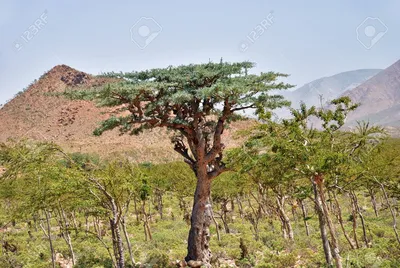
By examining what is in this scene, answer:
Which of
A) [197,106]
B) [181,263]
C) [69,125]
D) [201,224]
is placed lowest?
[181,263]

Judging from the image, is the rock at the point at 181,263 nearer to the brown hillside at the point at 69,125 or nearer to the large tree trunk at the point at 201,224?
the large tree trunk at the point at 201,224

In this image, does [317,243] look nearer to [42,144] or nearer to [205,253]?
[205,253]

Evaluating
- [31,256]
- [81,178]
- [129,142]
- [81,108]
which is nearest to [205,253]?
[81,178]

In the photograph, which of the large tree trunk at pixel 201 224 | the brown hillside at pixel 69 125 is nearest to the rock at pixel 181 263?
the large tree trunk at pixel 201 224

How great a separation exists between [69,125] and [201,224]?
106 metres

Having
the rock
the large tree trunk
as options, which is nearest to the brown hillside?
the rock

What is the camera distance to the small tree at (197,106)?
46.9 ft

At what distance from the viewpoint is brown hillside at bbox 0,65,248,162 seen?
89.2 meters

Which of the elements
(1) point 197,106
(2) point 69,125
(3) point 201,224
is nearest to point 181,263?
(3) point 201,224

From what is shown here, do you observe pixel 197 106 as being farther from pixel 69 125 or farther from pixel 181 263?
pixel 69 125

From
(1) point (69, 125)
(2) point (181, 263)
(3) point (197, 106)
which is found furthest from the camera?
(1) point (69, 125)

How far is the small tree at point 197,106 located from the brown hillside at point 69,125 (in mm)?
69863

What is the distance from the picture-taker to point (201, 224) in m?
15.3

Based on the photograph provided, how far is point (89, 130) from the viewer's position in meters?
107
